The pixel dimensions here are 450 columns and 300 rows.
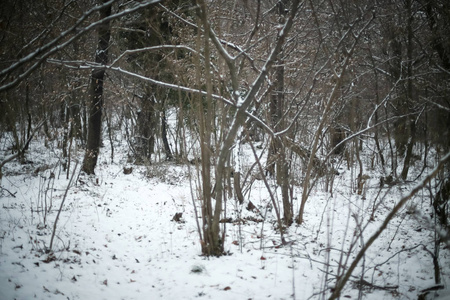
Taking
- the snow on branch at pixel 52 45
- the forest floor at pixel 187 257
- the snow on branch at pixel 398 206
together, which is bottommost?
the forest floor at pixel 187 257

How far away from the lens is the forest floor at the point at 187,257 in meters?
2.71

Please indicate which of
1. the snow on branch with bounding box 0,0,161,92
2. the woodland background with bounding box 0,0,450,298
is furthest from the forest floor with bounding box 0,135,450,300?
the snow on branch with bounding box 0,0,161,92

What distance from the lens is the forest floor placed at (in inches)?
107

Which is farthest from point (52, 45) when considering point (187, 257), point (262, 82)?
point (187, 257)

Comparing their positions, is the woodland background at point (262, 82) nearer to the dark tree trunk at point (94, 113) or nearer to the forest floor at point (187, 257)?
the dark tree trunk at point (94, 113)

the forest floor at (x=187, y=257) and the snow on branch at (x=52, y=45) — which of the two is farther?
the forest floor at (x=187, y=257)

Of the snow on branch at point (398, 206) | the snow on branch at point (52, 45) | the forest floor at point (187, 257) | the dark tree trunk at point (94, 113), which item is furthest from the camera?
the dark tree trunk at point (94, 113)

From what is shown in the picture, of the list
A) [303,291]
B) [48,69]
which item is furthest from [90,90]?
[303,291]

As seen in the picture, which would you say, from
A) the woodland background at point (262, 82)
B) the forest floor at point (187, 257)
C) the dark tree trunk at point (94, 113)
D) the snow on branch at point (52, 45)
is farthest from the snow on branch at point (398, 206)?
the dark tree trunk at point (94, 113)

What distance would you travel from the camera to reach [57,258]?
10.5 ft

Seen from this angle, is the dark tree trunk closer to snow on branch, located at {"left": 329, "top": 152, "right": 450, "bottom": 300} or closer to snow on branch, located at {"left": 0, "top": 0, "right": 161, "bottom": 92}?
snow on branch, located at {"left": 0, "top": 0, "right": 161, "bottom": 92}

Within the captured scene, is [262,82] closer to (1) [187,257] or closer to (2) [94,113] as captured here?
(1) [187,257]

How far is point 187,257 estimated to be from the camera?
3.53 m

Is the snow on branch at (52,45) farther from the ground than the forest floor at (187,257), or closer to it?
farther from the ground
